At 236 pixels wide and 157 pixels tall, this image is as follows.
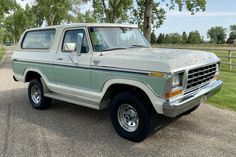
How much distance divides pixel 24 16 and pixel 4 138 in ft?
237

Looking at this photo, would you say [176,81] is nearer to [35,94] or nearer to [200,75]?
[200,75]

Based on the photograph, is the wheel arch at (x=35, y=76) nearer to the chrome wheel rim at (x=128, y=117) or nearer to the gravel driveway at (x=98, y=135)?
the gravel driveway at (x=98, y=135)

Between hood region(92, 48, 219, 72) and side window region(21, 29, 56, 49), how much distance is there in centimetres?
193

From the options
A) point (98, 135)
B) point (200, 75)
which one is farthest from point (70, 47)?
point (200, 75)

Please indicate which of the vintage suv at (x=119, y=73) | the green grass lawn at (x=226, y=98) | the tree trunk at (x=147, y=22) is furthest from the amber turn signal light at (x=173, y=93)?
the tree trunk at (x=147, y=22)

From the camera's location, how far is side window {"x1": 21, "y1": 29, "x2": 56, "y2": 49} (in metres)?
6.80

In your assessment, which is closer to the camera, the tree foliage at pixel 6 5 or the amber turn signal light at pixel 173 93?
the amber turn signal light at pixel 173 93

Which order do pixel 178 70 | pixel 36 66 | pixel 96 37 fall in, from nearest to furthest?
1. pixel 178 70
2. pixel 96 37
3. pixel 36 66

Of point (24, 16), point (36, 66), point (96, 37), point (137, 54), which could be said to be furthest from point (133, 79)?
point (24, 16)

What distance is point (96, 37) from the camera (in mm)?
5684

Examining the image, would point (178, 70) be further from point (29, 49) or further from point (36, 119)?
point (29, 49)

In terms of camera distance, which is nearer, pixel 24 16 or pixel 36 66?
pixel 36 66

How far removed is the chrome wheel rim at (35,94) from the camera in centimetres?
729

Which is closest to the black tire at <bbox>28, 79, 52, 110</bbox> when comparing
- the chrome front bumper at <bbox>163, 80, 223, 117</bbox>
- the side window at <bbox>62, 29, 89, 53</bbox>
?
the side window at <bbox>62, 29, 89, 53</bbox>
